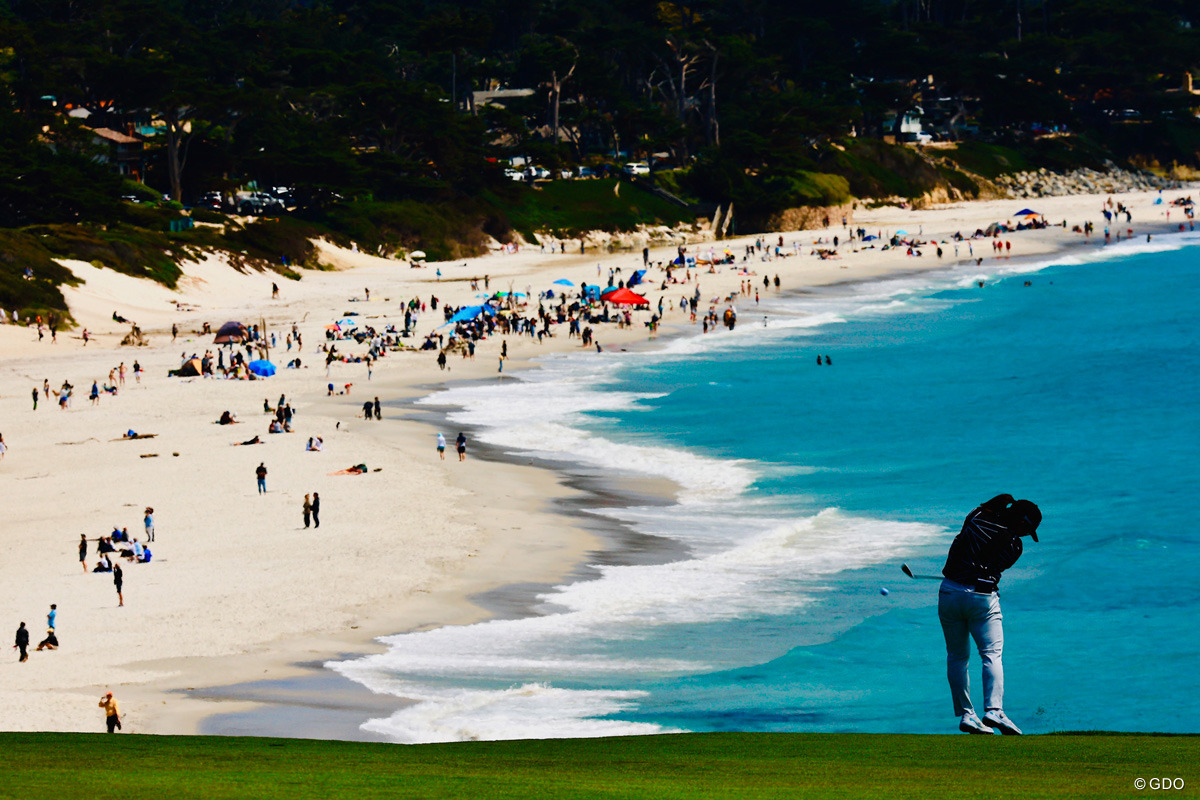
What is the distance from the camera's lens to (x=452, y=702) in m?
20.7

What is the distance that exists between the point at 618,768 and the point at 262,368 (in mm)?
45676

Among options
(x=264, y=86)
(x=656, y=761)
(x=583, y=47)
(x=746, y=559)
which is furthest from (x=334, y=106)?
(x=656, y=761)

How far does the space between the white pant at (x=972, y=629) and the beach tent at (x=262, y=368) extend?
4679cm

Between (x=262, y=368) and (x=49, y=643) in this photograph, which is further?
(x=262, y=368)

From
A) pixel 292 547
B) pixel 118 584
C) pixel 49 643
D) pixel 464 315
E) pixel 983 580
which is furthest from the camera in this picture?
pixel 464 315

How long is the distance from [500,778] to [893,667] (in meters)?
13.9

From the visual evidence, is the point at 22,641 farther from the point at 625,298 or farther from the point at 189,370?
the point at 625,298

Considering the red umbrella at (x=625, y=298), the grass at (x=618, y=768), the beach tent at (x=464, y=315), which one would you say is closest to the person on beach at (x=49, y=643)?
the grass at (x=618, y=768)

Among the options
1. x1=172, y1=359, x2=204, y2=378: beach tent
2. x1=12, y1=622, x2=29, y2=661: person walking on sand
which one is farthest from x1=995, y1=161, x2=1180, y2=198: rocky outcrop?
x1=12, y1=622, x2=29, y2=661: person walking on sand

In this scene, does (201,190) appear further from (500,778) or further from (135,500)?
(500,778)

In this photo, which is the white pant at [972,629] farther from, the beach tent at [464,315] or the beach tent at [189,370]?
the beach tent at [464,315]

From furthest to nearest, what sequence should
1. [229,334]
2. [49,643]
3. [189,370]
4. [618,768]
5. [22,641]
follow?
[229,334] → [189,370] → [49,643] → [22,641] → [618,768]

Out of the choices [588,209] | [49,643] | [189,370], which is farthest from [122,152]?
[49,643]

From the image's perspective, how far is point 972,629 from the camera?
10.6m
